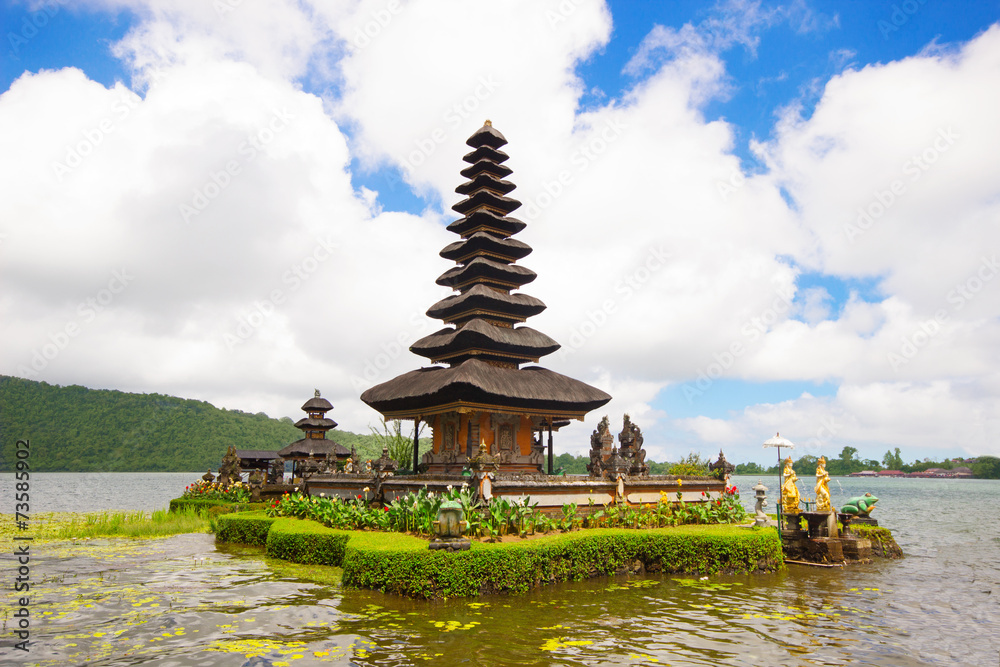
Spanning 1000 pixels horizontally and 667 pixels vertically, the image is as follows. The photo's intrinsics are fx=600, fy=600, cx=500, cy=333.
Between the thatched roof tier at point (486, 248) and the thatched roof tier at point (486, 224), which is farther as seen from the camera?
the thatched roof tier at point (486, 224)

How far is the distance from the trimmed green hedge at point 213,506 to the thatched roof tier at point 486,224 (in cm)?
1671

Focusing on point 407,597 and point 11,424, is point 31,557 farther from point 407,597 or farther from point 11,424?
point 11,424

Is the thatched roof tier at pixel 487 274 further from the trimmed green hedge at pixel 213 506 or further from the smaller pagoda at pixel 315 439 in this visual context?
the smaller pagoda at pixel 315 439

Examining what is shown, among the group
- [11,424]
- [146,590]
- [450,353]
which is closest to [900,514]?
[450,353]

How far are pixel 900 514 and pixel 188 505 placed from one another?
60833 mm

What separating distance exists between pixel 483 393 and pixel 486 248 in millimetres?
8516

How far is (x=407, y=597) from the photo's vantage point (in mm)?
12984

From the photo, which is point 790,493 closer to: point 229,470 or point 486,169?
point 486,169

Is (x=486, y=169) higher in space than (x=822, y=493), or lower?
higher

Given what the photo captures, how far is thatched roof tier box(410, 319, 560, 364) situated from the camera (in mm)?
25625

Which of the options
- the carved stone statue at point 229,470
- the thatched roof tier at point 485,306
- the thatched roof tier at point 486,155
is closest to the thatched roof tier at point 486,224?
the thatched roof tier at point 486,155

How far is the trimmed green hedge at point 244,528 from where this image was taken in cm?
2216

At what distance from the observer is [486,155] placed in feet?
99.5

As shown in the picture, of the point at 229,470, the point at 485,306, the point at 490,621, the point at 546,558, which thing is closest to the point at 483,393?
the point at 485,306
